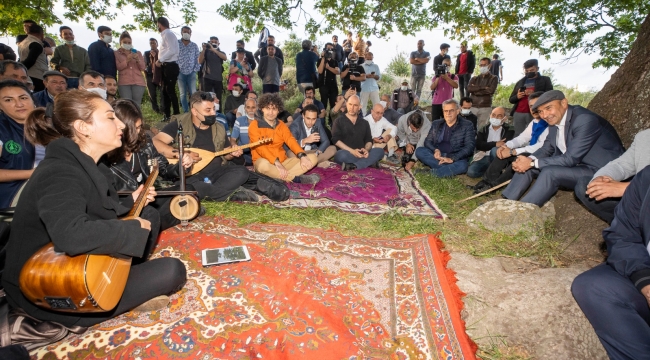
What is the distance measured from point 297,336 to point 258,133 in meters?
3.61

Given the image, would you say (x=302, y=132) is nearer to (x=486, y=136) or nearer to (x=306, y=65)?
(x=306, y=65)

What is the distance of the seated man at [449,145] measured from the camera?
584 centimetres

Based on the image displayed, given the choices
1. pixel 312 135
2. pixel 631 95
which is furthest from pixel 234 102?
pixel 631 95

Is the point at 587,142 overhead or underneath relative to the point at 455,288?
overhead

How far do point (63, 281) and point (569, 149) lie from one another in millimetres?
4646

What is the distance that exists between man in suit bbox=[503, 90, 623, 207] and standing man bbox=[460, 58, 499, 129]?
4.13m

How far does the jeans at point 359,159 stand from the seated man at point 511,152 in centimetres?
184

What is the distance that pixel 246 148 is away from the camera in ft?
17.5

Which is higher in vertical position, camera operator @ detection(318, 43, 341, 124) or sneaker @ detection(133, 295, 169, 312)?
camera operator @ detection(318, 43, 341, 124)

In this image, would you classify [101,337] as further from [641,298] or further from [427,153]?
[427,153]

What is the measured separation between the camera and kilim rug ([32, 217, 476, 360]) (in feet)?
6.14

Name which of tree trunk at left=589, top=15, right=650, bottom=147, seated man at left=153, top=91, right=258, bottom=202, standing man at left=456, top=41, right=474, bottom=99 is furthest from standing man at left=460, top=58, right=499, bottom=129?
seated man at left=153, top=91, right=258, bottom=202

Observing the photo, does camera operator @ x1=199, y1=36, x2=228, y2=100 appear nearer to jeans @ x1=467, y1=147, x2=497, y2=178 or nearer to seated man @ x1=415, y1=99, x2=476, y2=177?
seated man @ x1=415, y1=99, x2=476, y2=177

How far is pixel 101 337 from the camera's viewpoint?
1.89m
